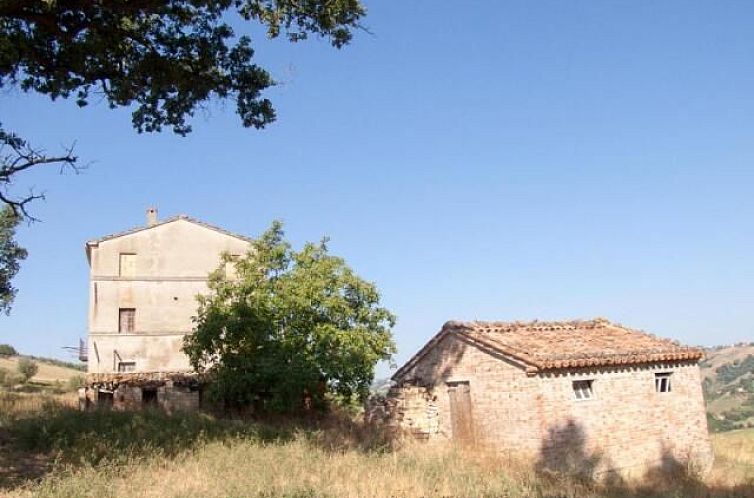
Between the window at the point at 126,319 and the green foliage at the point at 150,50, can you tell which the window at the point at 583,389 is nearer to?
the green foliage at the point at 150,50

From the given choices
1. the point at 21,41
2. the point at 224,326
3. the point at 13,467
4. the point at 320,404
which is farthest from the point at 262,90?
the point at 320,404

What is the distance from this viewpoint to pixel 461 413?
813 inches

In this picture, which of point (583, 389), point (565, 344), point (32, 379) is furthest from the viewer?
point (32, 379)

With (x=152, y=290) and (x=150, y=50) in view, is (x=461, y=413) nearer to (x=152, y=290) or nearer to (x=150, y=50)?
(x=150, y=50)

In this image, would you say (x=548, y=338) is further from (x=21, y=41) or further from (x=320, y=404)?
(x=21, y=41)

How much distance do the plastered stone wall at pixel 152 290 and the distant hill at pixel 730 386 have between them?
5380 cm

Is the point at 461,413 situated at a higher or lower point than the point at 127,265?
lower

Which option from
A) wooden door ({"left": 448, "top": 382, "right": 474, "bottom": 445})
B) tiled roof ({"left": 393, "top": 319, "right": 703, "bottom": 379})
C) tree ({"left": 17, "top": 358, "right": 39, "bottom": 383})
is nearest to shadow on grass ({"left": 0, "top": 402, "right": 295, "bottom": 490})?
wooden door ({"left": 448, "top": 382, "right": 474, "bottom": 445})

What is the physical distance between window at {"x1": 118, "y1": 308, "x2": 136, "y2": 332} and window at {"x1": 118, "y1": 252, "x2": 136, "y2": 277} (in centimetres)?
187

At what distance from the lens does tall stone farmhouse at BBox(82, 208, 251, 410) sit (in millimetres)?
32625

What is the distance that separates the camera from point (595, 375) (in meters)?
19.0

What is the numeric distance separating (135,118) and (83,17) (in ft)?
6.45

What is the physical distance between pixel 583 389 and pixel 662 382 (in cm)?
359

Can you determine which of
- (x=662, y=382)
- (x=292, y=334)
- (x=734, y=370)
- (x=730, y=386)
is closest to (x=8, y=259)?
(x=292, y=334)
